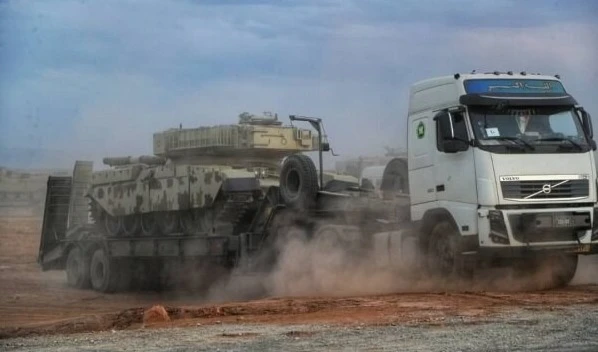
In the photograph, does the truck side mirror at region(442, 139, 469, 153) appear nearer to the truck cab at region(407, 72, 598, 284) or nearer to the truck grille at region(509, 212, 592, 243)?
the truck cab at region(407, 72, 598, 284)

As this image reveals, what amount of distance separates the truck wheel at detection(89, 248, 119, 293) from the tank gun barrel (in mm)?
2055

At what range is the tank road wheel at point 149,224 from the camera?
21.5 metres

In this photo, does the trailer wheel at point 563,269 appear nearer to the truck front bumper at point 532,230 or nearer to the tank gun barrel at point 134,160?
the truck front bumper at point 532,230

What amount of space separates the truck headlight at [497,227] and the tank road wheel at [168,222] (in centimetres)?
864

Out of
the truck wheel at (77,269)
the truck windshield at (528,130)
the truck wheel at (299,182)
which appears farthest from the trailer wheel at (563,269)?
the truck wheel at (77,269)

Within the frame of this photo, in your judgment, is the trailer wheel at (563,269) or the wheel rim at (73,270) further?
the wheel rim at (73,270)

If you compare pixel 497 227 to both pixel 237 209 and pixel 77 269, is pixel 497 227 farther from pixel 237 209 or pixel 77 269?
pixel 77 269

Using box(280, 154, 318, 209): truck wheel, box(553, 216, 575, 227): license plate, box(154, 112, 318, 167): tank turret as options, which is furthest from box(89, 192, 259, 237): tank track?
box(553, 216, 575, 227): license plate

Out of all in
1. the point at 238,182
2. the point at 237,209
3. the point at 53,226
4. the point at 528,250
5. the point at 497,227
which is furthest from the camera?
the point at 53,226

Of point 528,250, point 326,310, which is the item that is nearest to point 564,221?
point 528,250

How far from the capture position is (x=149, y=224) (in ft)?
71.3

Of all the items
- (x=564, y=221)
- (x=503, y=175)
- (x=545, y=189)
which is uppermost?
(x=503, y=175)

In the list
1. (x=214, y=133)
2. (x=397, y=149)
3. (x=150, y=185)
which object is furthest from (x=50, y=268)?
(x=397, y=149)

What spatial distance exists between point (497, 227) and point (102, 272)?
11130 mm
